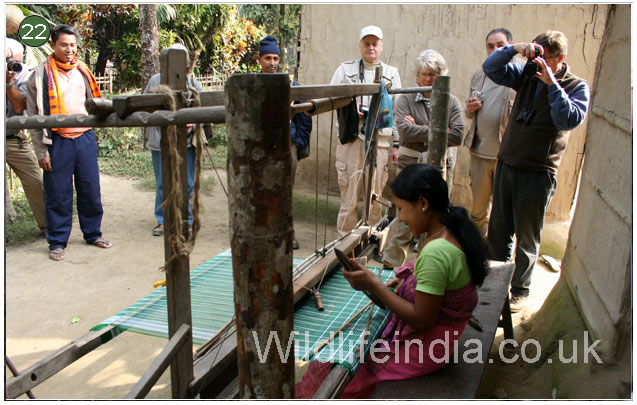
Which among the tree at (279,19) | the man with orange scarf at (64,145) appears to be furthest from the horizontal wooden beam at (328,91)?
the tree at (279,19)

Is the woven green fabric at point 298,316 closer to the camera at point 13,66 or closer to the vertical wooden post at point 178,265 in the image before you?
the vertical wooden post at point 178,265

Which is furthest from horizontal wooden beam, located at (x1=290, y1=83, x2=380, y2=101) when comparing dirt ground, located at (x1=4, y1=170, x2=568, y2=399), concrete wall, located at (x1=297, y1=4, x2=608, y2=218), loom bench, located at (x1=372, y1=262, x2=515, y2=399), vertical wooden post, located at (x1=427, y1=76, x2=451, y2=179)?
concrete wall, located at (x1=297, y1=4, x2=608, y2=218)

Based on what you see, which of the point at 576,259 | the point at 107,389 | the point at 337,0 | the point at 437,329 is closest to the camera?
the point at 437,329

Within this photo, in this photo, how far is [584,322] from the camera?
2.78 metres

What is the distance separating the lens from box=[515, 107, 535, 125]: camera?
3178mm

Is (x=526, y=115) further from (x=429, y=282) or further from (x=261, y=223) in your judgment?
(x=261, y=223)

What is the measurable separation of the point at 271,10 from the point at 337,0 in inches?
349

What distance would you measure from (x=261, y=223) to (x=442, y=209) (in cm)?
99

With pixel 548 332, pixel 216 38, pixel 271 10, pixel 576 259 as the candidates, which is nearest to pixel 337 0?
pixel 576 259

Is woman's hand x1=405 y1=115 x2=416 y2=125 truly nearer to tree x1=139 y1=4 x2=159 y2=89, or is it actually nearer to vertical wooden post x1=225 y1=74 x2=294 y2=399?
vertical wooden post x1=225 y1=74 x2=294 y2=399

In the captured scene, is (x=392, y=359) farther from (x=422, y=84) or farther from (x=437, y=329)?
(x=422, y=84)

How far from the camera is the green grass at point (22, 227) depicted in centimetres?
484

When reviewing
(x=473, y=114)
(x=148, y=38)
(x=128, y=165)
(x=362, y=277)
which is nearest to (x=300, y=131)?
(x=473, y=114)

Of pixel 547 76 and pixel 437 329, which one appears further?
pixel 547 76
